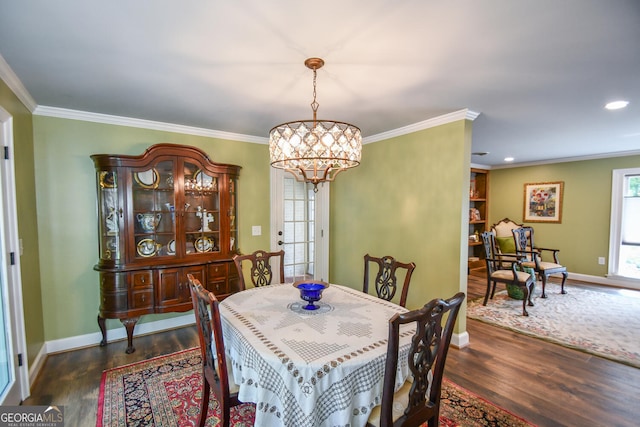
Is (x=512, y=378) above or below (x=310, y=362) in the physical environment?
below

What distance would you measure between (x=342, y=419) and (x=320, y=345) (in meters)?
0.32

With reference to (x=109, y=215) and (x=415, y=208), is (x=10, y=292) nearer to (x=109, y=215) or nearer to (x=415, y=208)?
(x=109, y=215)

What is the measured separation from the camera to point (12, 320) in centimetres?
210

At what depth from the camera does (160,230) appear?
125 inches

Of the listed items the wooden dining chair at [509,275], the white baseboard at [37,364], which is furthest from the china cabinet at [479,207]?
the white baseboard at [37,364]

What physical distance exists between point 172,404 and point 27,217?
1.98 m

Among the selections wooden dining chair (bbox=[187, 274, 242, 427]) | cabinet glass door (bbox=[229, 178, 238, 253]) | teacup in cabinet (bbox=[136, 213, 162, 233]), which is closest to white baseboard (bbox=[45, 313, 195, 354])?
cabinet glass door (bbox=[229, 178, 238, 253])

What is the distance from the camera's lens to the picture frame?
596 centimetres

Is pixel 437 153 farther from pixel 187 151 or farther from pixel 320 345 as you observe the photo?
pixel 187 151

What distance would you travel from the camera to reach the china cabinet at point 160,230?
2891 mm

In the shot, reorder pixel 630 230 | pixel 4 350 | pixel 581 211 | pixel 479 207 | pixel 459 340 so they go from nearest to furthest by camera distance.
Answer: pixel 4 350, pixel 459 340, pixel 630 230, pixel 581 211, pixel 479 207

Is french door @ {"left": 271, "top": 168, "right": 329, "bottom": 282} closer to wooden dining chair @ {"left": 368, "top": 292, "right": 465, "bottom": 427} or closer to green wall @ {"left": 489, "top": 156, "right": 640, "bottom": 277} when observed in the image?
wooden dining chair @ {"left": 368, "top": 292, "right": 465, "bottom": 427}

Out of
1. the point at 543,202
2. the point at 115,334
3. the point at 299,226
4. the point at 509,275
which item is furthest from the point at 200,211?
the point at 543,202

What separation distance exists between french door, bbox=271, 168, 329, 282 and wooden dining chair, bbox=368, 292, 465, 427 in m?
2.87
